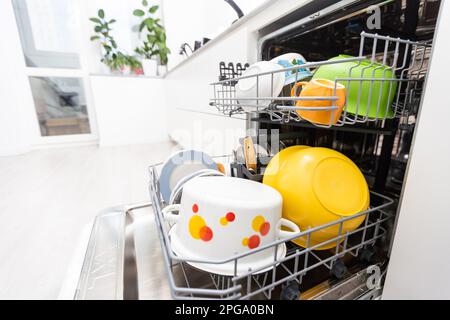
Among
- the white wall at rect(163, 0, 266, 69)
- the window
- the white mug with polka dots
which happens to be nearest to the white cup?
the white mug with polka dots

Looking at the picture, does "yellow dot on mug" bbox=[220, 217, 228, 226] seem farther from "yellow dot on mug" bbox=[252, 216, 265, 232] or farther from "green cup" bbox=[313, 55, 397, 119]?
"green cup" bbox=[313, 55, 397, 119]

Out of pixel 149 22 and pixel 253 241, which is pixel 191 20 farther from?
pixel 253 241

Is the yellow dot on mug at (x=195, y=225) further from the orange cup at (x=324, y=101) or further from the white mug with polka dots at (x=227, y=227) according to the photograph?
the orange cup at (x=324, y=101)

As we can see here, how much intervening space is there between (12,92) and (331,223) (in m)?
2.88

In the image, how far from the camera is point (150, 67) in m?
2.52

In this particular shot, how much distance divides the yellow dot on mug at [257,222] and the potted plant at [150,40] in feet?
8.44

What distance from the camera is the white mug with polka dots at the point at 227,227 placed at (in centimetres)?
35

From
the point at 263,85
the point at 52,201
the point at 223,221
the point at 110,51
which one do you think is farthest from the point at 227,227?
the point at 110,51

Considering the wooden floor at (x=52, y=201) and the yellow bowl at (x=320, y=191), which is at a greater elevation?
the yellow bowl at (x=320, y=191)

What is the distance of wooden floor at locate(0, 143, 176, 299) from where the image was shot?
2.19 ft

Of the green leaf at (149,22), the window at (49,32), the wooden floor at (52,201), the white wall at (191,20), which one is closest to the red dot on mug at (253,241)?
the wooden floor at (52,201)
